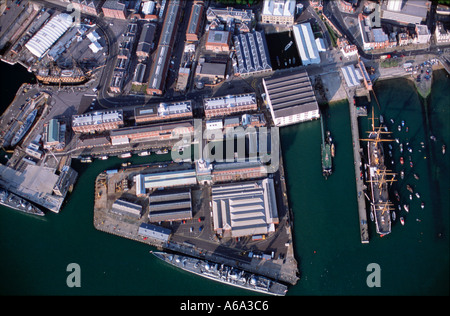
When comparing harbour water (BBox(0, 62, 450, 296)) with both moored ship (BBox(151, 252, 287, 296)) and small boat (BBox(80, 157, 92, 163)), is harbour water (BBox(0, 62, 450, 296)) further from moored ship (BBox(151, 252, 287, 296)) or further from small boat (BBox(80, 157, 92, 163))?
moored ship (BBox(151, 252, 287, 296))

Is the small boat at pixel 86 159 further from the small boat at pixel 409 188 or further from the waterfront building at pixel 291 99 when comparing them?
the small boat at pixel 409 188

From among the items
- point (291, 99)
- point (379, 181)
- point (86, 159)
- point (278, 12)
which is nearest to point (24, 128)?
point (86, 159)

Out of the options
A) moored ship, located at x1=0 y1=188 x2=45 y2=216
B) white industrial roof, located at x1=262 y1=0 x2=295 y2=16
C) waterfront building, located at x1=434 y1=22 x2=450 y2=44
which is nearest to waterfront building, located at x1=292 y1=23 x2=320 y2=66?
white industrial roof, located at x1=262 y1=0 x2=295 y2=16

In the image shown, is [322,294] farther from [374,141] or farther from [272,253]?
[374,141]

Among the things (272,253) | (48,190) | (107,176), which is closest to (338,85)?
(272,253)

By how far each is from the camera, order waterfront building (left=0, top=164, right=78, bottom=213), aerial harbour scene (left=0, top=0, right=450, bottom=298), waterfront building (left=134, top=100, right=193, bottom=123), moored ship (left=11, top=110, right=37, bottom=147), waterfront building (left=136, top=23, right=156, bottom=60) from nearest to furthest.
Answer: aerial harbour scene (left=0, top=0, right=450, bottom=298), waterfront building (left=0, top=164, right=78, bottom=213), waterfront building (left=134, top=100, right=193, bottom=123), moored ship (left=11, top=110, right=37, bottom=147), waterfront building (left=136, top=23, right=156, bottom=60)

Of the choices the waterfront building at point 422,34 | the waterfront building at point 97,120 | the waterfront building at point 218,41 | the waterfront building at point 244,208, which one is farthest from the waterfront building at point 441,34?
the waterfront building at point 97,120
